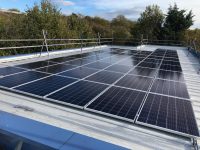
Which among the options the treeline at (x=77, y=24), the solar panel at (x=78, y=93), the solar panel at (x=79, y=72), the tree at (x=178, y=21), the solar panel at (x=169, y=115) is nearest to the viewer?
the solar panel at (x=169, y=115)

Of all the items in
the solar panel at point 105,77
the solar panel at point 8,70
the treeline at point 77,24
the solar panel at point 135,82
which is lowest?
the solar panel at point 135,82

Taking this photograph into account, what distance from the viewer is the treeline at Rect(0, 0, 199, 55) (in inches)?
802

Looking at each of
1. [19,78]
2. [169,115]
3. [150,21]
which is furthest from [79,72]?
[150,21]

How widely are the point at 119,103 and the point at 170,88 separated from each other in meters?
2.37

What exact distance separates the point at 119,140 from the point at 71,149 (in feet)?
3.18

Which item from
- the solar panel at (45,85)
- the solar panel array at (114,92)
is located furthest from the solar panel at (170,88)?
the solar panel at (45,85)

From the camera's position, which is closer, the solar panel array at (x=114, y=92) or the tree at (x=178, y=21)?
the solar panel array at (x=114, y=92)

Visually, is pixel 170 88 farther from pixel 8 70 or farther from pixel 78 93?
pixel 8 70

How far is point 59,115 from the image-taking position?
455 cm

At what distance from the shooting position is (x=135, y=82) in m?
7.11

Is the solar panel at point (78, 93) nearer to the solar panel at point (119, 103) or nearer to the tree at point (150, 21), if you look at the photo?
the solar panel at point (119, 103)

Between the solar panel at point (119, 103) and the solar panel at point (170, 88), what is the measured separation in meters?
0.76

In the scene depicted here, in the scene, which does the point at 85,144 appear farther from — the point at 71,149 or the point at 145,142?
the point at 145,142

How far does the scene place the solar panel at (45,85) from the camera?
5557mm
